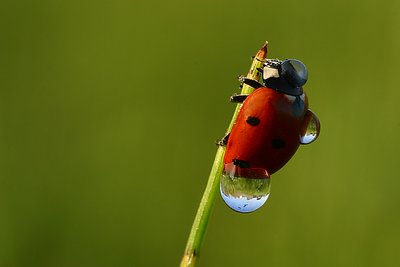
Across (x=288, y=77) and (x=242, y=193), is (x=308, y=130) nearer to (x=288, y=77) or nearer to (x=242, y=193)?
(x=288, y=77)

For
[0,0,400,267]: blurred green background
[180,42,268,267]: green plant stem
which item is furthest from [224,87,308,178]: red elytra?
[0,0,400,267]: blurred green background

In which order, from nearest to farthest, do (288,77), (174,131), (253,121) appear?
(253,121) < (288,77) < (174,131)

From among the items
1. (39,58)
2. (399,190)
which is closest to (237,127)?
(399,190)

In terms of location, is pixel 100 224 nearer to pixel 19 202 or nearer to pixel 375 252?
pixel 19 202

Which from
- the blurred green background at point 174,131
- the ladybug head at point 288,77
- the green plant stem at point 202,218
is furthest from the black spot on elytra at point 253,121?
the blurred green background at point 174,131

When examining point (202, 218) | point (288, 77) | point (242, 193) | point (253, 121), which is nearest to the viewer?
point (202, 218)

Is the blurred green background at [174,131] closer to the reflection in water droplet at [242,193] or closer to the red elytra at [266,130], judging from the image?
the red elytra at [266,130]

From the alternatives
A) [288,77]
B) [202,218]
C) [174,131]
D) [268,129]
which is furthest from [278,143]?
[174,131]
